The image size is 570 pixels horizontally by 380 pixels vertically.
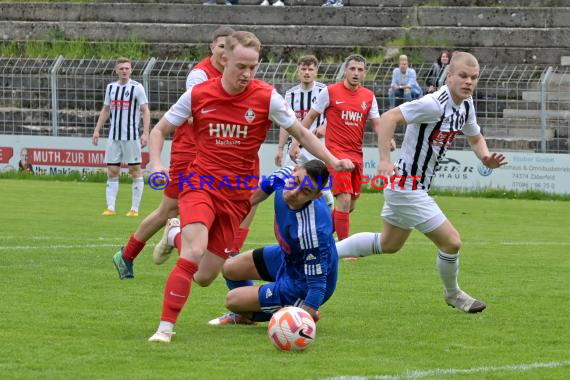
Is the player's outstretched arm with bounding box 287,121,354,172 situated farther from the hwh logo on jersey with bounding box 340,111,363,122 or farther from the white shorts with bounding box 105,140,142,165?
the white shorts with bounding box 105,140,142,165

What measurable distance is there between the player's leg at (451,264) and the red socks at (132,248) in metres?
2.73

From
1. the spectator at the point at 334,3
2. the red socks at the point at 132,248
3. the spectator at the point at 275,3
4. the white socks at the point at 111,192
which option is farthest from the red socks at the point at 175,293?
the spectator at the point at 275,3

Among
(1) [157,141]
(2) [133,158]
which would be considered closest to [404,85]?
(2) [133,158]

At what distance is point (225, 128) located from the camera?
8.19 m

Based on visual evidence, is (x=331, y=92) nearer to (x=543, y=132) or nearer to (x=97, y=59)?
(x=543, y=132)

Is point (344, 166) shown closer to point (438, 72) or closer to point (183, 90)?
point (438, 72)

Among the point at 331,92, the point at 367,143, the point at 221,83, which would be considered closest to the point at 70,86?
the point at 367,143

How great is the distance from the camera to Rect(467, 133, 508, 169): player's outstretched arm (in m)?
9.13

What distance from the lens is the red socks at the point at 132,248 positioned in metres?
10.6

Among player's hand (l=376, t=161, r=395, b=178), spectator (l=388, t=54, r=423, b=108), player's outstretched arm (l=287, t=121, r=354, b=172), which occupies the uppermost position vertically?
spectator (l=388, t=54, r=423, b=108)

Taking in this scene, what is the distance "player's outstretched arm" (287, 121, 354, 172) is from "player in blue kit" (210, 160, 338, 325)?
64 mm

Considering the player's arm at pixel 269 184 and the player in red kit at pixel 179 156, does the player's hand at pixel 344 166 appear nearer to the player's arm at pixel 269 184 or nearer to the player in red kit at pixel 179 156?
the player's arm at pixel 269 184

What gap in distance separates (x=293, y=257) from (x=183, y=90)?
19.0 metres

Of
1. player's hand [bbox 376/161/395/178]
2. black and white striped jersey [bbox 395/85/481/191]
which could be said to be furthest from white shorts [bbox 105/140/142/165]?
player's hand [bbox 376/161/395/178]
